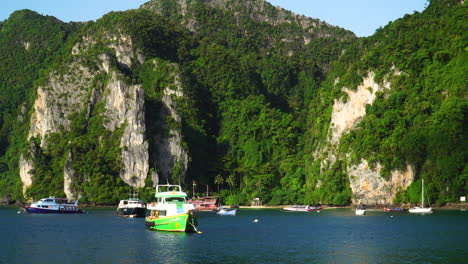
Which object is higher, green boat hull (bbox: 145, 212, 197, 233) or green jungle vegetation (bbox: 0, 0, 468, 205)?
green jungle vegetation (bbox: 0, 0, 468, 205)

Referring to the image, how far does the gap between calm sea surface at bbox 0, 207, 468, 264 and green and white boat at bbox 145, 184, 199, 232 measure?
53.2 inches

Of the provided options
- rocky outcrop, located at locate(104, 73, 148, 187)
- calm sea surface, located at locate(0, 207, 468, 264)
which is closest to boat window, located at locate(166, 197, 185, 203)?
calm sea surface, located at locate(0, 207, 468, 264)

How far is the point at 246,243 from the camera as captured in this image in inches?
2630

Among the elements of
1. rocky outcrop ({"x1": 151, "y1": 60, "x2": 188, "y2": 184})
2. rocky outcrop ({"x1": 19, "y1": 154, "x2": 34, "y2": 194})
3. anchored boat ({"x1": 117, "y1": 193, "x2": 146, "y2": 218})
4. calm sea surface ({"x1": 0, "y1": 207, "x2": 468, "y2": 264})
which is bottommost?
calm sea surface ({"x1": 0, "y1": 207, "x2": 468, "y2": 264})

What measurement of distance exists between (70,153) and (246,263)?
126 m

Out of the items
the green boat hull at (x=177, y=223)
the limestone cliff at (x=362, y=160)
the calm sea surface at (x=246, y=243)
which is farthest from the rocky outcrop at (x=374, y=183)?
the green boat hull at (x=177, y=223)

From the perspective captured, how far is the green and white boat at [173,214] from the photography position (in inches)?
2857

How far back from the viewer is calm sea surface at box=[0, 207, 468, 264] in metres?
55.7

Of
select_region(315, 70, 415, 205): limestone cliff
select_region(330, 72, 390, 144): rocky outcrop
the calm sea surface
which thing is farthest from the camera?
select_region(330, 72, 390, 144): rocky outcrop

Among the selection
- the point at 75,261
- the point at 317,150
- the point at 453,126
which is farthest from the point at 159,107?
the point at 75,261

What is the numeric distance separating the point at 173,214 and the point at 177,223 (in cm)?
129

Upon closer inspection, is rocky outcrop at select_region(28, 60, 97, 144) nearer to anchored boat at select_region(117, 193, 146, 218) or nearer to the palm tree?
the palm tree

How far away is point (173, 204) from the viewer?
241ft

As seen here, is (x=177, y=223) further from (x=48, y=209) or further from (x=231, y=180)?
(x=231, y=180)
